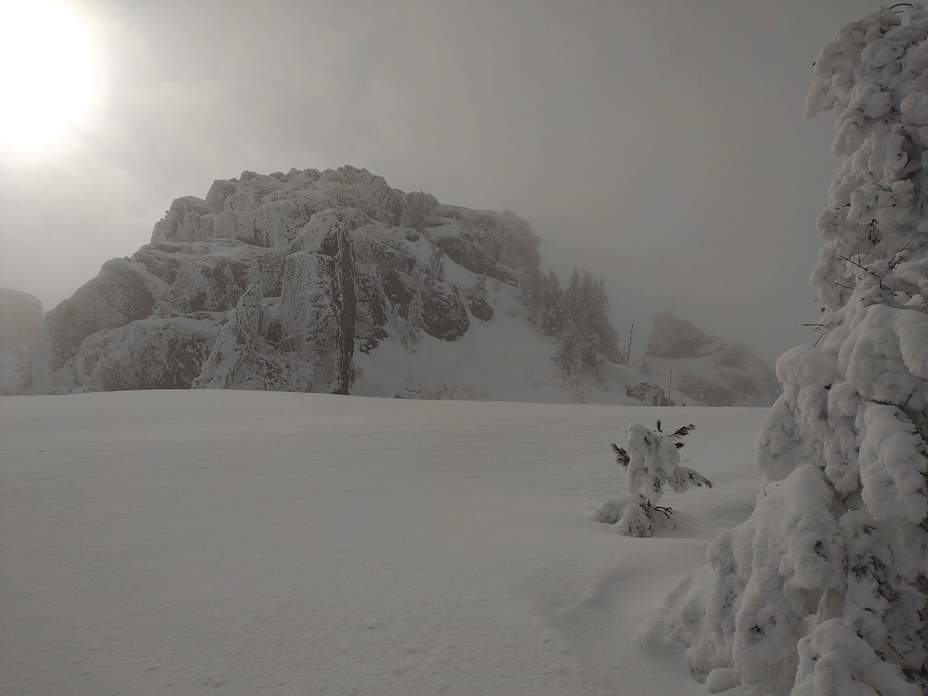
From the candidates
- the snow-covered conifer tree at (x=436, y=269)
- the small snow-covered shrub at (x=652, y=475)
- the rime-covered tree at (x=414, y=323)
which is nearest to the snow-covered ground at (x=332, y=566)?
the small snow-covered shrub at (x=652, y=475)

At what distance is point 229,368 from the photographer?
33.5 metres

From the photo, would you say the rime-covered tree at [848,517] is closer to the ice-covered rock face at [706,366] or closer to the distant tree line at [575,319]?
the distant tree line at [575,319]

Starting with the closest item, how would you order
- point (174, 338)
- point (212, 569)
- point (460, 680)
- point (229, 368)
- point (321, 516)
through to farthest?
point (460, 680) → point (212, 569) → point (321, 516) → point (229, 368) → point (174, 338)

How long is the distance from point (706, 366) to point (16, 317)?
349 ft

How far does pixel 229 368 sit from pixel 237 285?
13457mm

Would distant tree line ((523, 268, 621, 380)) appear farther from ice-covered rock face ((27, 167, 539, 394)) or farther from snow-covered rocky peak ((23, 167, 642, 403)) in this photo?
ice-covered rock face ((27, 167, 539, 394))

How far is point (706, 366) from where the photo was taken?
73.1m

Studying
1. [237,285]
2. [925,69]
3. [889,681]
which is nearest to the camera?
[889,681]

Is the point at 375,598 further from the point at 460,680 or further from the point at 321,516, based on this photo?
the point at 321,516

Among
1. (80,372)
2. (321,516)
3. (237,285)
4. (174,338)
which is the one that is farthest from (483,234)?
(321,516)

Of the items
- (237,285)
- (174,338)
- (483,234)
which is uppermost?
(483,234)

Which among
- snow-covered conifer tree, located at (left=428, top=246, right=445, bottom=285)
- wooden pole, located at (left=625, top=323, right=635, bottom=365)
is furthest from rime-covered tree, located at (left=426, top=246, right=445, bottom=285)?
wooden pole, located at (left=625, top=323, right=635, bottom=365)

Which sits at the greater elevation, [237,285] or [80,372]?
[237,285]

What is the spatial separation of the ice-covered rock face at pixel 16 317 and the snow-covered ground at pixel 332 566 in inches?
3410
